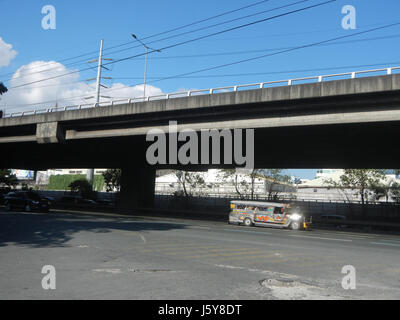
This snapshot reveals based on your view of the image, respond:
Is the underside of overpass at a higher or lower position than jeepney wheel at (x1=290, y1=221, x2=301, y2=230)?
higher

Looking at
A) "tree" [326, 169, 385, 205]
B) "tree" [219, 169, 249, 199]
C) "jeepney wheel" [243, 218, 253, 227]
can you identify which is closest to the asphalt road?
"jeepney wheel" [243, 218, 253, 227]

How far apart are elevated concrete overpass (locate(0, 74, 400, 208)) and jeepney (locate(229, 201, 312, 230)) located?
5016 mm

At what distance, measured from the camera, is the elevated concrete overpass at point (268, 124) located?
67.8 ft

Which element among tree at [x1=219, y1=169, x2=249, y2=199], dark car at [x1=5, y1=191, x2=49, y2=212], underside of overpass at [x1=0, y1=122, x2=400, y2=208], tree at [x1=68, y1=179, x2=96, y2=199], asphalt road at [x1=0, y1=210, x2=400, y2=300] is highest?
underside of overpass at [x1=0, y1=122, x2=400, y2=208]

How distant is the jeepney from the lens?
93.5ft

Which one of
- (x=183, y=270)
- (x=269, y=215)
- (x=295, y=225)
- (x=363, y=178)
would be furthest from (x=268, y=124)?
(x=363, y=178)

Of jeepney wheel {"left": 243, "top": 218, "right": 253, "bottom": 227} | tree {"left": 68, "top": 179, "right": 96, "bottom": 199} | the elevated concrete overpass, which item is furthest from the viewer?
tree {"left": 68, "top": 179, "right": 96, "bottom": 199}

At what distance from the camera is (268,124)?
23.9 metres

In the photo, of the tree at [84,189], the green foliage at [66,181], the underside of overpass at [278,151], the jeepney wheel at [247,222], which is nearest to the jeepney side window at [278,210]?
the jeepney wheel at [247,222]

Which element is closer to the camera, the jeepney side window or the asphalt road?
the asphalt road

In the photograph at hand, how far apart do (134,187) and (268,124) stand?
856 inches

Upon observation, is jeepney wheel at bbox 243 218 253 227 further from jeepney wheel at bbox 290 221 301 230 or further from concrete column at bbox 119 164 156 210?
concrete column at bbox 119 164 156 210

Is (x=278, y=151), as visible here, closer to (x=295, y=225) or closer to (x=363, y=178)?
(x=295, y=225)
